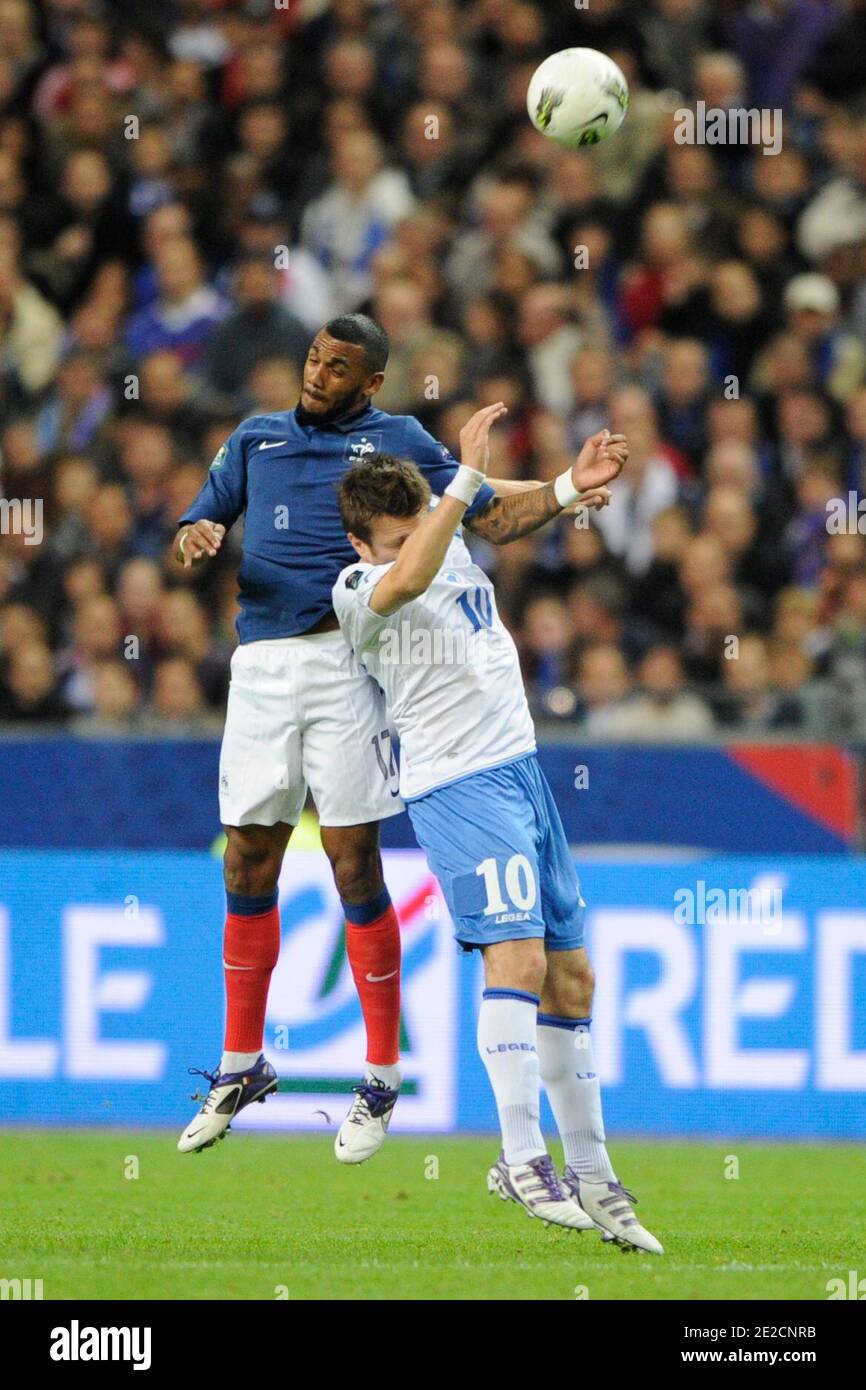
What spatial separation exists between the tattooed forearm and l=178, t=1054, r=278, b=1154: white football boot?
1962mm

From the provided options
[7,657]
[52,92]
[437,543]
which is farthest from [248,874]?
[52,92]

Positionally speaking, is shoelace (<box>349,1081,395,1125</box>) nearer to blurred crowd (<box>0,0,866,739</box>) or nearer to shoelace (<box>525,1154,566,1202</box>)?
shoelace (<box>525,1154,566,1202</box>)

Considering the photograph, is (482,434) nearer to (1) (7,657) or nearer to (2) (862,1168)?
(2) (862,1168)

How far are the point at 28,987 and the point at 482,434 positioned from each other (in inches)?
169

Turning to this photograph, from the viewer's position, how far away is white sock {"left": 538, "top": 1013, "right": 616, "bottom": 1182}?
7156 mm

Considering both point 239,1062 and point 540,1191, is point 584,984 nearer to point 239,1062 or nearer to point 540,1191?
point 540,1191

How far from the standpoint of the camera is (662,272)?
13.7 metres

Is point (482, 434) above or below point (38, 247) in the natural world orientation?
below

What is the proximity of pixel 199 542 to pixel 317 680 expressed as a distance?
2.06 feet

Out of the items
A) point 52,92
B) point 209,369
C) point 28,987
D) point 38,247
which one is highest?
point 52,92

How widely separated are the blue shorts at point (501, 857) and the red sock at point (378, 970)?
0.74 m

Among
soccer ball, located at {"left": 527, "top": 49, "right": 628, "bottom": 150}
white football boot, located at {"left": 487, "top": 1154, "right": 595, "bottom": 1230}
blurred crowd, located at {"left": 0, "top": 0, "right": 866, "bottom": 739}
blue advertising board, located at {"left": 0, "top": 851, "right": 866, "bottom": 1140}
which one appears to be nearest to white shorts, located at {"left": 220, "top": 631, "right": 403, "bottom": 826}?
white football boot, located at {"left": 487, "top": 1154, "right": 595, "bottom": 1230}

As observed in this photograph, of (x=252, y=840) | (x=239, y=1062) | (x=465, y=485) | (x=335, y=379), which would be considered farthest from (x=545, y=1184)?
(x=335, y=379)

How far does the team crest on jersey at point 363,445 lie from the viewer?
7.71m
